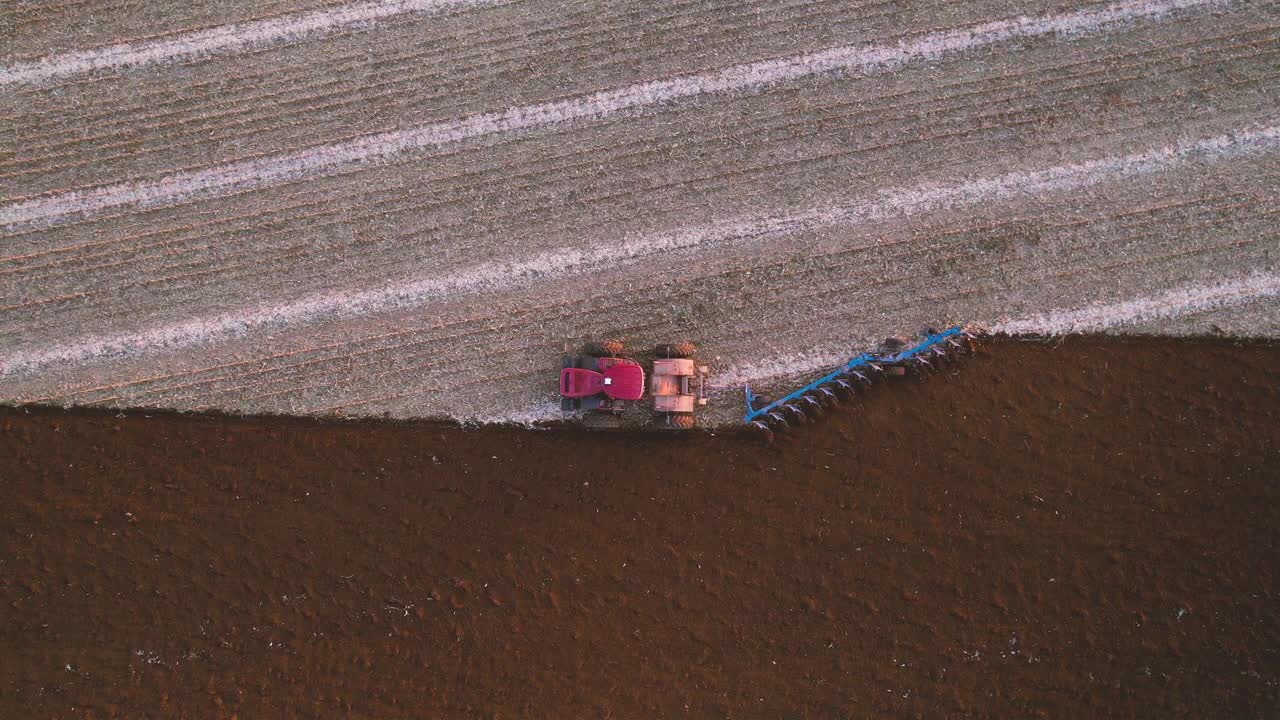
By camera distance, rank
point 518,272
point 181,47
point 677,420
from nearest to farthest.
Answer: point 677,420, point 518,272, point 181,47

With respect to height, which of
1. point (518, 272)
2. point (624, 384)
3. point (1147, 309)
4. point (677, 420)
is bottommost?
point (677, 420)

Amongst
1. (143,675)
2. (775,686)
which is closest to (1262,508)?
(775,686)

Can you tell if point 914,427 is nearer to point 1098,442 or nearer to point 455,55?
point 1098,442

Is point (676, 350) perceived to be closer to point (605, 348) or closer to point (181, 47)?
point (605, 348)

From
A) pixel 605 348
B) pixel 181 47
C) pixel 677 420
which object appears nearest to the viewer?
pixel 677 420

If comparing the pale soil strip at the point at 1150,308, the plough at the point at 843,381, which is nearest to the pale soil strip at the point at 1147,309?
the pale soil strip at the point at 1150,308

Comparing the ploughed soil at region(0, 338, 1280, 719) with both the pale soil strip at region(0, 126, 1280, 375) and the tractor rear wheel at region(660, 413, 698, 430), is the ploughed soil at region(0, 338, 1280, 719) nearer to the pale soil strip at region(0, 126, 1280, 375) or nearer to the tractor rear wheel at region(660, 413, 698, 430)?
the tractor rear wheel at region(660, 413, 698, 430)

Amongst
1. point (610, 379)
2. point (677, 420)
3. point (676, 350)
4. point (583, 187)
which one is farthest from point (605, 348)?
point (583, 187)

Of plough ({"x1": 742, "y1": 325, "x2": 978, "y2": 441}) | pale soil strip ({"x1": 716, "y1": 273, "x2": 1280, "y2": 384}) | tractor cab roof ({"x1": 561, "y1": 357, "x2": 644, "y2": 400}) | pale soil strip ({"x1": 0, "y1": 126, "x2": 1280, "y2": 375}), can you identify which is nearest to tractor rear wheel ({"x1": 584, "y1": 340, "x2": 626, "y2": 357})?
tractor cab roof ({"x1": 561, "y1": 357, "x2": 644, "y2": 400})
